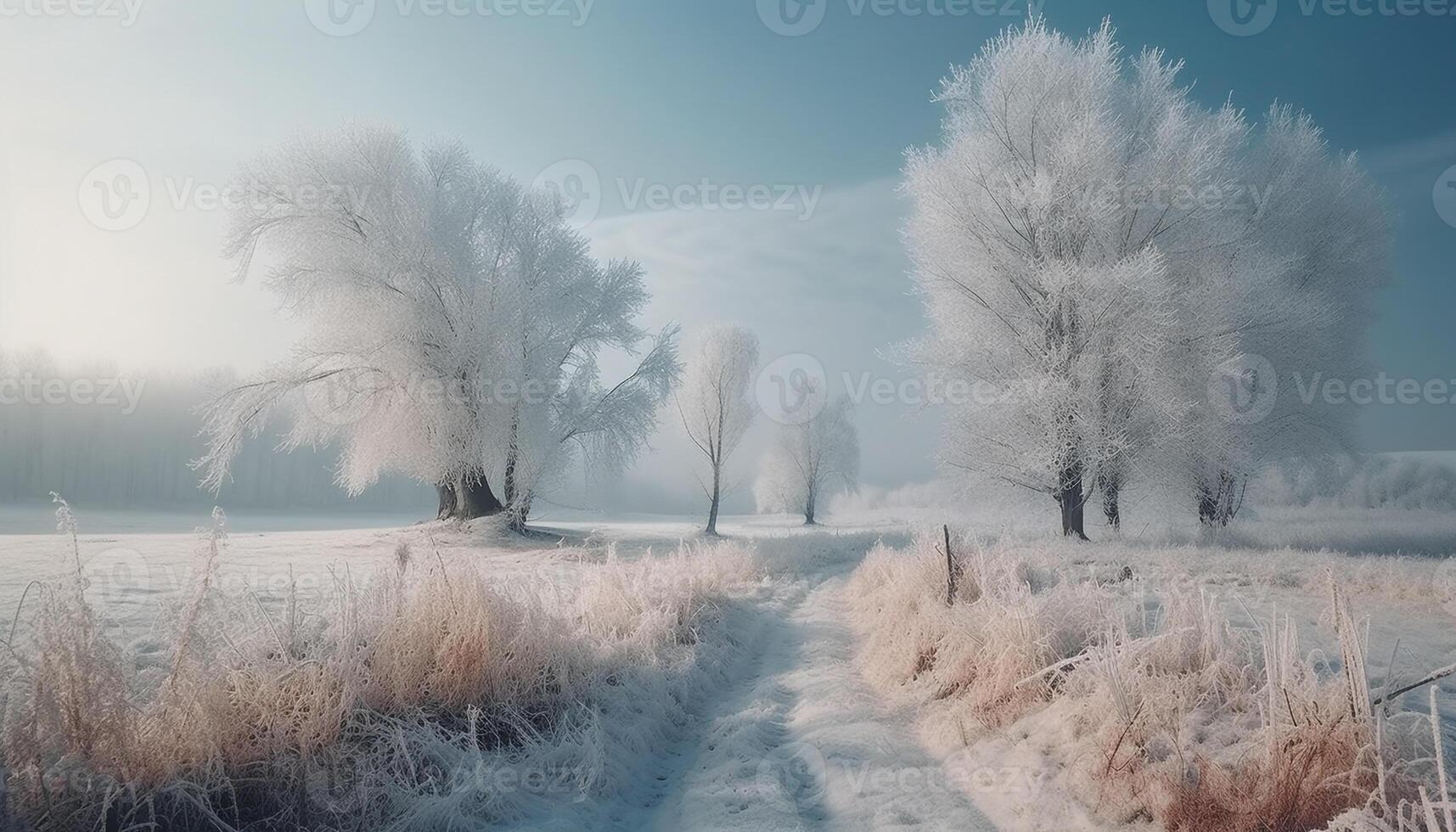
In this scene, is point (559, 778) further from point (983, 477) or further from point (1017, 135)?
point (1017, 135)

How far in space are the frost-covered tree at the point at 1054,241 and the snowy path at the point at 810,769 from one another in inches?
355

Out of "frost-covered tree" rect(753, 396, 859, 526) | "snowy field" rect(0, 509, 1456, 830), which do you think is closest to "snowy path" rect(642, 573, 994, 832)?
"snowy field" rect(0, 509, 1456, 830)

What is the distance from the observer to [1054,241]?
13234 millimetres

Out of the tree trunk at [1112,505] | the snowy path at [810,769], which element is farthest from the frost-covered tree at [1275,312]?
the snowy path at [810,769]

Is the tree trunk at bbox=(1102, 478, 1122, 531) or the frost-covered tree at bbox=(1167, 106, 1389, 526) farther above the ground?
the frost-covered tree at bbox=(1167, 106, 1389, 526)

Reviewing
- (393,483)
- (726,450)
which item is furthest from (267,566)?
(393,483)

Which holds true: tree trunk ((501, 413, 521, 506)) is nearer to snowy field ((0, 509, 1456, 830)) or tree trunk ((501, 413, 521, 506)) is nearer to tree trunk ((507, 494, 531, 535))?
tree trunk ((507, 494, 531, 535))

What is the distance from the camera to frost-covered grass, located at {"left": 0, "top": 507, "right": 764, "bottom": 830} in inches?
96.5

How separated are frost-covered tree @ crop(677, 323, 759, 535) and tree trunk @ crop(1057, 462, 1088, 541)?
608 inches

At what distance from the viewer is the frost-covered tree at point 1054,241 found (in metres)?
12.3

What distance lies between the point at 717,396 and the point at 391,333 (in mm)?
15020

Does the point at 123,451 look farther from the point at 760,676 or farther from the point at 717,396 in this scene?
the point at 760,676

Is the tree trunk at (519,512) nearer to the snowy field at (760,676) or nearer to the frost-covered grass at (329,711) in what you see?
the snowy field at (760,676)

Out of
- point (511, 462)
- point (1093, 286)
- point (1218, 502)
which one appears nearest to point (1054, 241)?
point (1093, 286)
